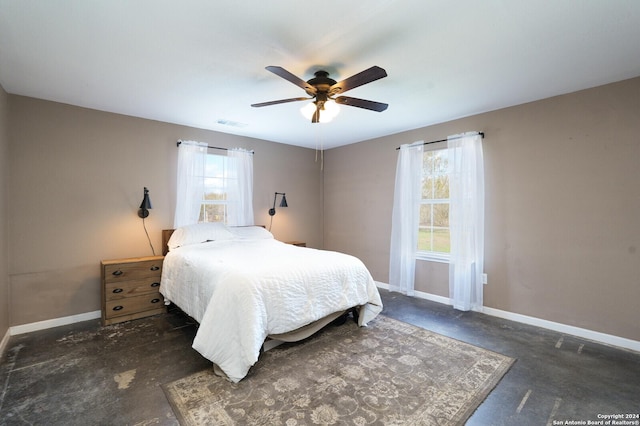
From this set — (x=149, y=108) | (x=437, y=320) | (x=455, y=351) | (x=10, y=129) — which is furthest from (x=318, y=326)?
(x=10, y=129)

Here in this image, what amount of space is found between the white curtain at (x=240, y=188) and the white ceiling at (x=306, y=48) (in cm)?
125

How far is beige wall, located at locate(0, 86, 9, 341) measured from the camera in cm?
274

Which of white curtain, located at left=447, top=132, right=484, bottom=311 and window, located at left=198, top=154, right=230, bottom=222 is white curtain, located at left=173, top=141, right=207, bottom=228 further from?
white curtain, located at left=447, top=132, right=484, bottom=311

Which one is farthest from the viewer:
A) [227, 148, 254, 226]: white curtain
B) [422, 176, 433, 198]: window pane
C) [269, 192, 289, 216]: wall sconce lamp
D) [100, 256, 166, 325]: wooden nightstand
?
[269, 192, 289, 216]: wall sconce lamp

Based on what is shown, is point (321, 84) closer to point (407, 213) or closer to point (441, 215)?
point (407, 213)

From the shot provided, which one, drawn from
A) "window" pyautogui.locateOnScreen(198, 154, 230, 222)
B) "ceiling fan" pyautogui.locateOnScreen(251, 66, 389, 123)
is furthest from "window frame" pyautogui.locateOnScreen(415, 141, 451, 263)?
"window" pyautogui.locateOnScreen(198, 154, 230, 222)

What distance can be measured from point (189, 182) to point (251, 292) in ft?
7.84

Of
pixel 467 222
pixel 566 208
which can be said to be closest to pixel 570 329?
pixel 566 208

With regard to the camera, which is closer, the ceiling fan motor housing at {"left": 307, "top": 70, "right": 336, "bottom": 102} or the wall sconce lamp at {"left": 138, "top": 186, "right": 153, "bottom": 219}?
the ceiling fan motor housing at {"left": 307, "top": 70, "right": 336, "bottom": 102}

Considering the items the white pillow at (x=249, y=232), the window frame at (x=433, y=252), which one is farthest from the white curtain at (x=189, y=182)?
the window frame at (x=433, y=252)

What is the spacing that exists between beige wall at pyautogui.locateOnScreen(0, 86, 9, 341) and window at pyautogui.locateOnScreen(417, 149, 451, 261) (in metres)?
4.62

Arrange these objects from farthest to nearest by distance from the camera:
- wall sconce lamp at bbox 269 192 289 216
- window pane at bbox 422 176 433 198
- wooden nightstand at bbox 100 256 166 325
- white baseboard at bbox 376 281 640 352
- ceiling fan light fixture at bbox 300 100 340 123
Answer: wall sconce lamp at bbox 269 192 289 216
window pane at bbox 422 176 433 198
wooden nightstand at bbox 100 256 166 325
white baseboard at bbox 376 281 640 352
ceiling fan light fixture at bbox 300 100 340 123

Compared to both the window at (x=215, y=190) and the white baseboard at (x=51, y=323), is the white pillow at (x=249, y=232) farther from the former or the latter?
the white baseboard at (x=51, y=323)

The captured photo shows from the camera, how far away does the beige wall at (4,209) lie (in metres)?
2.74
